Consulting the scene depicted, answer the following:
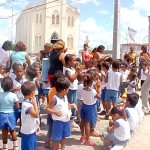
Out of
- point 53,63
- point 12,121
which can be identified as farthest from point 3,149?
point 53,63

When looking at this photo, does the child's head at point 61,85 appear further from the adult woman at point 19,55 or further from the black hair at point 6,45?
the black hair at point 6,45

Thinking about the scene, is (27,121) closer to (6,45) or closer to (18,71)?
(18,71)

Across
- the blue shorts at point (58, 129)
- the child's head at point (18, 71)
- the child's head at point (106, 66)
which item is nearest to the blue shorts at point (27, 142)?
the blue shorts at point (58, 129)

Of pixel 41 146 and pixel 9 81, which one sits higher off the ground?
pixel 9 81

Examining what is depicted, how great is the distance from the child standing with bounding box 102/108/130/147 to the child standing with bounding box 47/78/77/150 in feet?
3.18

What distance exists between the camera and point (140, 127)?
6.45 metres

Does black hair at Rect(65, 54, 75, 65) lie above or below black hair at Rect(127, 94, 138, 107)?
above

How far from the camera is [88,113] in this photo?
5.15m

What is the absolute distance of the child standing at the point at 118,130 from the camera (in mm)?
4941

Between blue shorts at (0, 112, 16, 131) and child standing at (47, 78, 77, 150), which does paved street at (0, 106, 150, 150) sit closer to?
blue shorts at (0, 112, 16, 131)

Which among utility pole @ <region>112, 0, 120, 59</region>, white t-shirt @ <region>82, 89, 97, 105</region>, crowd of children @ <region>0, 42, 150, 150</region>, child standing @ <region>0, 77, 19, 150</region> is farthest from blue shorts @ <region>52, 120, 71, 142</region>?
utility pole @ <region>112, 0, 120, 59</region>

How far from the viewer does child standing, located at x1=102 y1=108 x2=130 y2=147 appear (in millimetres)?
4941

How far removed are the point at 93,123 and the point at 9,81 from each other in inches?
63.8

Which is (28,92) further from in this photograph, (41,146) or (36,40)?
(36,40)
